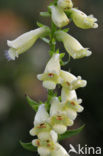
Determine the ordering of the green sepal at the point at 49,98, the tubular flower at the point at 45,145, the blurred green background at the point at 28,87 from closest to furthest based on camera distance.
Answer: the tubular flower at the point at 45,145 < the green sepal at the point at 49,98 < the blurred green background at the point at 28,87

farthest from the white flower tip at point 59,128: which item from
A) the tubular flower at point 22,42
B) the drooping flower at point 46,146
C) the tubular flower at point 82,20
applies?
the tubular flower at point 82,20

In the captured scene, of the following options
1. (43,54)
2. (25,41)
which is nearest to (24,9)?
(43,54)

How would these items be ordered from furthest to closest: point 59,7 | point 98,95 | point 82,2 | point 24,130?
point 82,2 < point 98,95 < point 24,130 < point 59,7

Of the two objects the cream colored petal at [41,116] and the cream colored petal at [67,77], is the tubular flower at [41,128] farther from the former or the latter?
the cream colored petal at [67,77]

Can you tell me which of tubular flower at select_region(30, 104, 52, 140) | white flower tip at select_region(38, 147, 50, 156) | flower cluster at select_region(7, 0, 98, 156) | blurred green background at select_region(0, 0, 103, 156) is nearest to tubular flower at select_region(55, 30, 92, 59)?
flower cluster at select_region(7, 0, 98, 156)

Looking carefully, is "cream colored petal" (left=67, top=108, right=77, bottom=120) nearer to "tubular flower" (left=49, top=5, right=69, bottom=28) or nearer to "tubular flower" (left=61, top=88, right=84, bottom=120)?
"tubular flower" (left=61, top=88, right=84, bottom=120)

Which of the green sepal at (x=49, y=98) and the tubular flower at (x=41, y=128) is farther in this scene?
the green sepal at (x=49, y=98)

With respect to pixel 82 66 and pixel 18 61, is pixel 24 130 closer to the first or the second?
pixel 18 61
